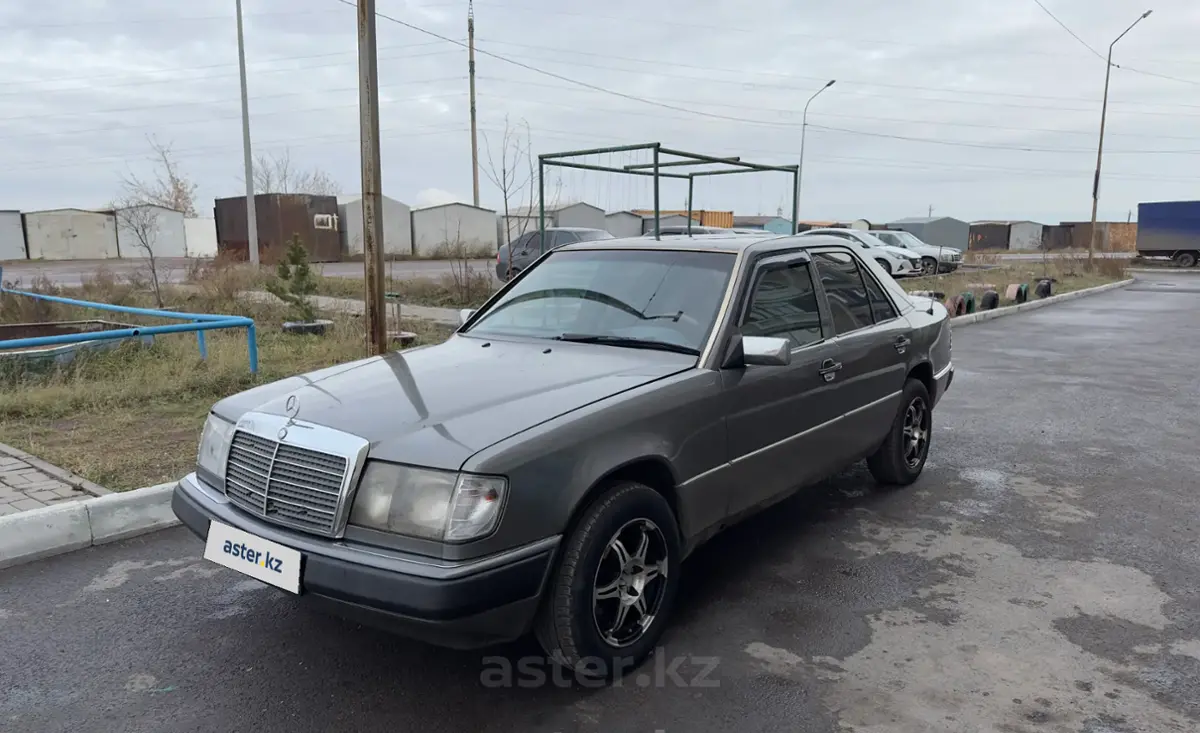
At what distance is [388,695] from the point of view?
9.66 ft

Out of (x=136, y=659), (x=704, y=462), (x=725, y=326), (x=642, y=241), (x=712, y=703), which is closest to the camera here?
(x=712, y=703)

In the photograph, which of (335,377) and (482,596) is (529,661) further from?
(335,377)

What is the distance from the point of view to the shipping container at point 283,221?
1399 inches

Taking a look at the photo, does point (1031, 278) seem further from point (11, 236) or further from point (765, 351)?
point (11, 236)

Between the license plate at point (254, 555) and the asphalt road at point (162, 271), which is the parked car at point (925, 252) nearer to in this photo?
the asphalt road at point (162, 271)

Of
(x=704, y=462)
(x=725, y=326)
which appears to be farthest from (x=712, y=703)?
(x=725, y=326)

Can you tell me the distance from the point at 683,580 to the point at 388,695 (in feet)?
5.03

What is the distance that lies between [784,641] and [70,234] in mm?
50265

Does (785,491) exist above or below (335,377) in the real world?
below

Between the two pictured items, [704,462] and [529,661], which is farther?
[704,462]

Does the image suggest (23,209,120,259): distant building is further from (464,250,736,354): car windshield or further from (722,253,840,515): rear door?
(722,253,840,515): rear door

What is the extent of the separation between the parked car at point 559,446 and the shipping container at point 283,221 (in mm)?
32998

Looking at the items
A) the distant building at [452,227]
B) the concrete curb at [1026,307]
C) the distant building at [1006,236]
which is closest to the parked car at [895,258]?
the concrete curb at [1026,307]

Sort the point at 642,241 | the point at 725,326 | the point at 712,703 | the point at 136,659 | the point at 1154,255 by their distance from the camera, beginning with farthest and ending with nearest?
the point at 1154,255, the point at 642,241, the point at 725,326, the point at 136,659, the point at 712,703
